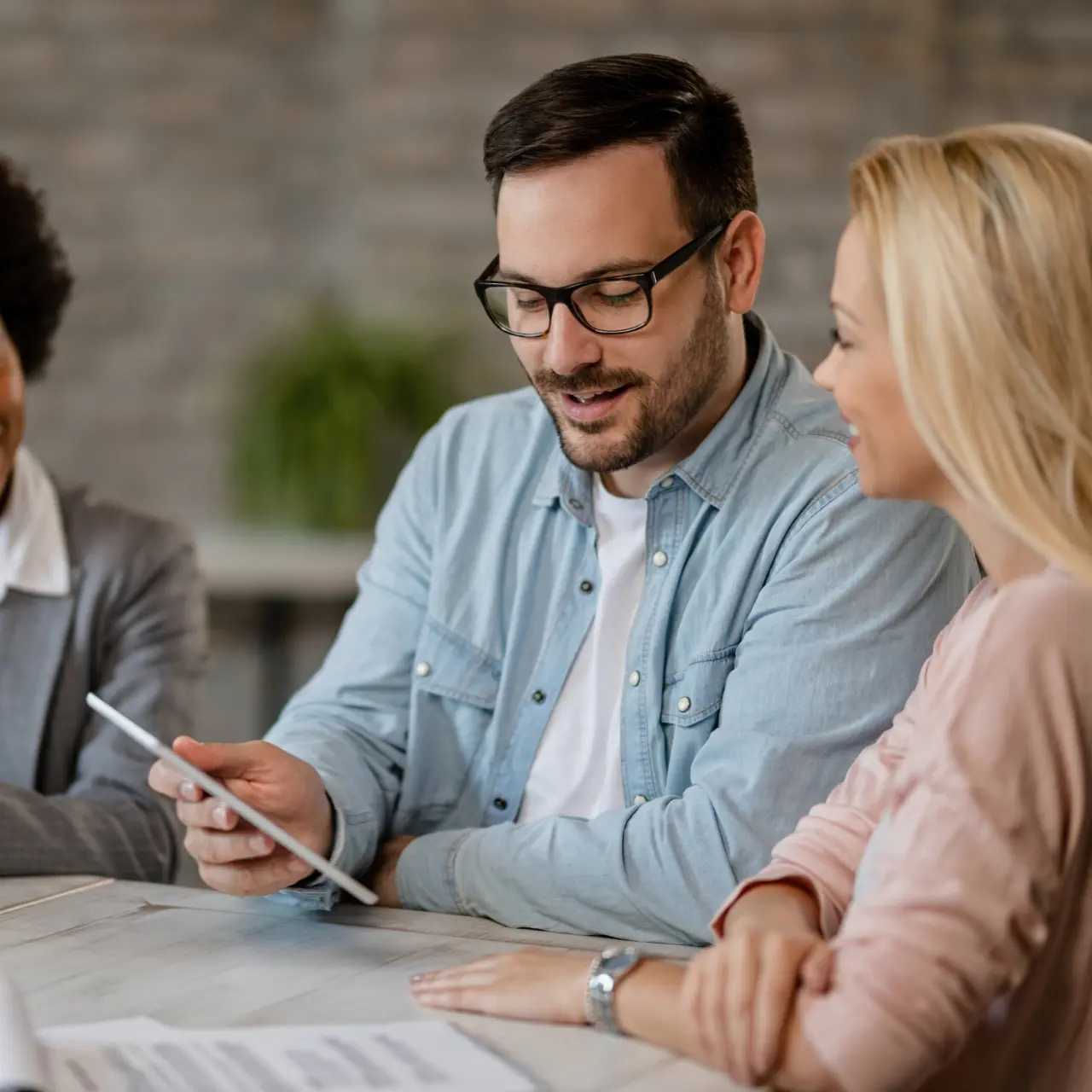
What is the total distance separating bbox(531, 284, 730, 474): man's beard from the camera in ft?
5.31

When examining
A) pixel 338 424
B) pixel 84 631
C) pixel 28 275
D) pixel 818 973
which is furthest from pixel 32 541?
pixel 338 424

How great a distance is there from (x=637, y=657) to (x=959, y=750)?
67 centimetres

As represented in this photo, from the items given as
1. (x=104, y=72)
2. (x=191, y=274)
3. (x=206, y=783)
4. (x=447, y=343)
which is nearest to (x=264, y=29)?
(x=104, y=72)

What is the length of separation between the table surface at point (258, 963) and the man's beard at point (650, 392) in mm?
523

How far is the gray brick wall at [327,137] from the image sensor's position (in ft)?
13.4

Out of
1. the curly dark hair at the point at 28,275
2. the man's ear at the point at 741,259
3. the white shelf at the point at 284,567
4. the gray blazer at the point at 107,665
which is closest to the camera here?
the man's ear at the point at 741,259

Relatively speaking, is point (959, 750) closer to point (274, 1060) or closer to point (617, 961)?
point (617, 961)

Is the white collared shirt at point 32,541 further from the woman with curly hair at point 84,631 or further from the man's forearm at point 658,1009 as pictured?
the man's forearm at point 658,1009

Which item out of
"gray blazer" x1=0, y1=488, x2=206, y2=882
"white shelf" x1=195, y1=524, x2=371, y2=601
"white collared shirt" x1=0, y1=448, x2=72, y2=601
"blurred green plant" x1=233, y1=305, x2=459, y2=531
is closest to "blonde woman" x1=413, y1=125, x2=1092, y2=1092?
"gray blazer" x1=0, y1=488, x2=206, y2=882

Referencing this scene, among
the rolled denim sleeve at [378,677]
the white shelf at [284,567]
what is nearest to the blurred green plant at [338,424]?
the white shelf at [284,567]

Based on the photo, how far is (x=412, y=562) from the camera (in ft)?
5.98

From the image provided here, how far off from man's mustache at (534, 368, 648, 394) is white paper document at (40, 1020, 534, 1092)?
2.45 ft

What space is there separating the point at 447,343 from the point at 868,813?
307cm

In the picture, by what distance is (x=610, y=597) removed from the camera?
5.56ft
